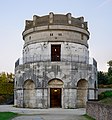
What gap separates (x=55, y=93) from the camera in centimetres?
3847

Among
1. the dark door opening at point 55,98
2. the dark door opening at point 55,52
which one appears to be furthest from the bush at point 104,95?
the dark door opening at point 55,52

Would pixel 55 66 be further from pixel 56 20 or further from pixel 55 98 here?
pixel 56 20

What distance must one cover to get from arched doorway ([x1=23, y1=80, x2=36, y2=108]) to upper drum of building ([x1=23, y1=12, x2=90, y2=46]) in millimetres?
7319

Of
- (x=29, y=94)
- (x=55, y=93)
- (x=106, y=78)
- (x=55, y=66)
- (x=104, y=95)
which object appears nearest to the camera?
(x=55, y=66)

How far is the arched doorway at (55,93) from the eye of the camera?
37.0m

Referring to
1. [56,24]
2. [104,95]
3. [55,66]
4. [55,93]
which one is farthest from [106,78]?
[55,66]

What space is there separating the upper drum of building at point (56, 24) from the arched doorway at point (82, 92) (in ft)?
21.3

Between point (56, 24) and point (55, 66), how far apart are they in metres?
5.93

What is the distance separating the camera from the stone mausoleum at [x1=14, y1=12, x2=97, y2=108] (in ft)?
120

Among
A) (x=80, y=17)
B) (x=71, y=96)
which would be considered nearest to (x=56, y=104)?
(x=71, y=96)

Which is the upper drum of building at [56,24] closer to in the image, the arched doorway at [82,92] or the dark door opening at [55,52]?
the dark door opening at [55,52]

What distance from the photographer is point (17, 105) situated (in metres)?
38.8

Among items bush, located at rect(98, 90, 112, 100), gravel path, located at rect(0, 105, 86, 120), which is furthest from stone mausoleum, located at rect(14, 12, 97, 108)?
gravel path, located at rect(0, 105, 86, 120)

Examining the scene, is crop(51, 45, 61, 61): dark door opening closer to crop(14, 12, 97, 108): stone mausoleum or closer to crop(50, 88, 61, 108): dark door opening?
crop(14, 12, 97, 108): stone mausoleum
